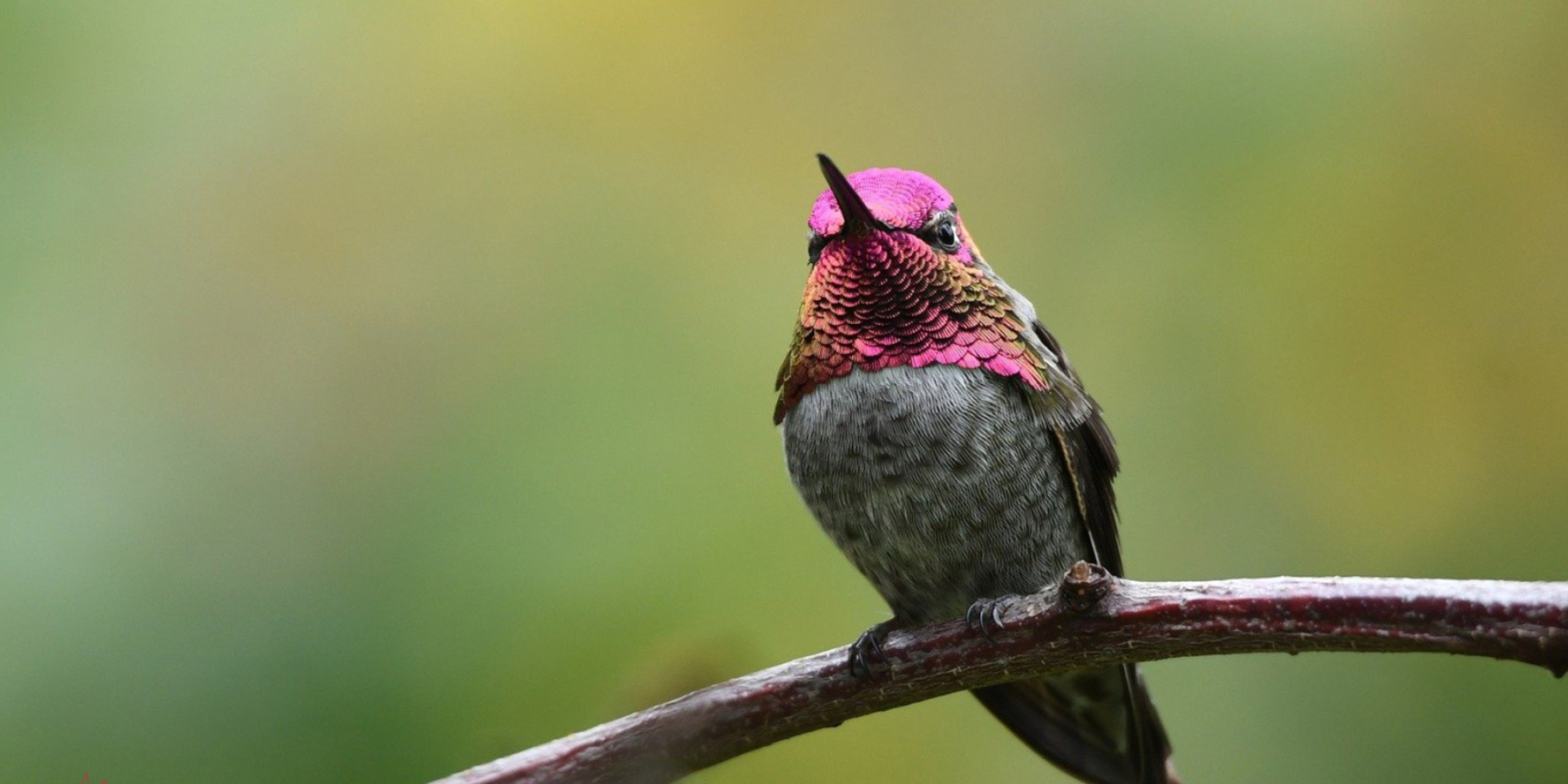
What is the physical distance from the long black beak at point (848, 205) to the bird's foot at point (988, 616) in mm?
688

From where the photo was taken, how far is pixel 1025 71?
4125 millimetres

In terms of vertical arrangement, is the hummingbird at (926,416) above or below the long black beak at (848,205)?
below

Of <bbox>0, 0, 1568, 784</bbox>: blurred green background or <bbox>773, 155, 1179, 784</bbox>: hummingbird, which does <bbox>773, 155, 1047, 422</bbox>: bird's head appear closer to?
<bbox>773, 155, 1179, 784</bbox>: hummingbird

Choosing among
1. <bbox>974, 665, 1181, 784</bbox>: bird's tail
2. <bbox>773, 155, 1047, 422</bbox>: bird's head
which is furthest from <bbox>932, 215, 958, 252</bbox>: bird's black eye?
<bbox>974, 665, 1181, 784</bbox>: bird's tail

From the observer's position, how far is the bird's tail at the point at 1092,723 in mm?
2816

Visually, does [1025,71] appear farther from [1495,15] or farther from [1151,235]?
[1495,15]

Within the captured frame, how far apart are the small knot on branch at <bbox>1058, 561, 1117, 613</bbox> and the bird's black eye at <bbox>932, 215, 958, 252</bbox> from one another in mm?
818

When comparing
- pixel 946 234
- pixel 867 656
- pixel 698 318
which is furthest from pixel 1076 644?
pixel 698 318

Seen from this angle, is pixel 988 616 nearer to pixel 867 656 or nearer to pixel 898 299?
pixel 867 656

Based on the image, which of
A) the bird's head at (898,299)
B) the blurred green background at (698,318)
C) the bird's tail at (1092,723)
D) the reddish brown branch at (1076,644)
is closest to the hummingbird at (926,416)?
the bird's head at (898,299)

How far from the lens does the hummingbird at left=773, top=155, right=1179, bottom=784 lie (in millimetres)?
2400

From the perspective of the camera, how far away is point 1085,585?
186 centimetres

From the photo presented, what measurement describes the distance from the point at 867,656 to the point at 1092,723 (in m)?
0.87

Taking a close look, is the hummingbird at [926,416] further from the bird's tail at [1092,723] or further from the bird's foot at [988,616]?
the bird's tail at [1092,723]
